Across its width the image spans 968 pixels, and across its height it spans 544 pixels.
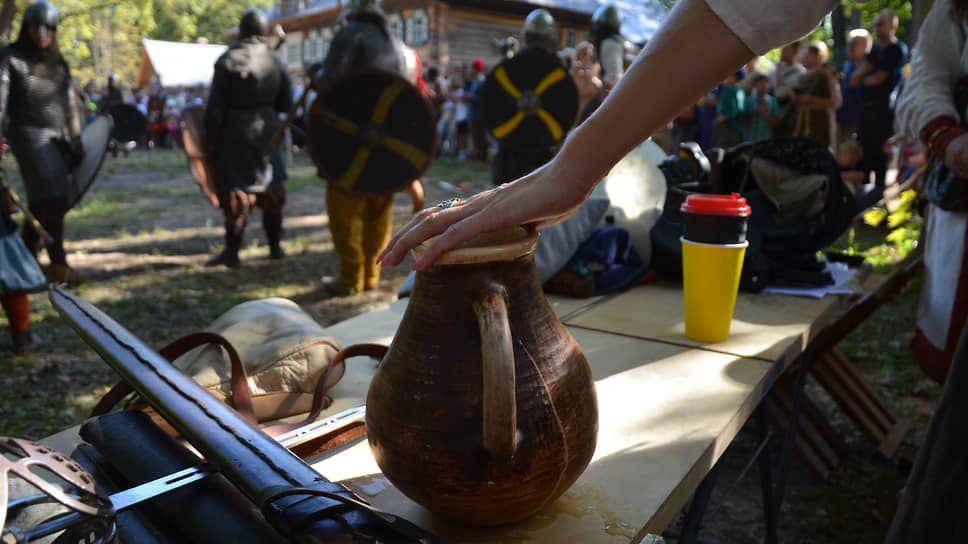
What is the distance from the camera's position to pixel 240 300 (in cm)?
462

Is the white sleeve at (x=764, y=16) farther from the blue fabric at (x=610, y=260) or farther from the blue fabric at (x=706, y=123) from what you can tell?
the blue fabric at (x=706, y=123)

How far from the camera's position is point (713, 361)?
1.53 m

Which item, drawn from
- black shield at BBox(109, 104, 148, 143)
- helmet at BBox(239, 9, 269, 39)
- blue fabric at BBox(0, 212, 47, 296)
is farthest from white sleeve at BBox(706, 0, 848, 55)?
black shield at BBox(109, 104, 148, 143)

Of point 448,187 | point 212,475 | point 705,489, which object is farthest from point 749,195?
point 448,187

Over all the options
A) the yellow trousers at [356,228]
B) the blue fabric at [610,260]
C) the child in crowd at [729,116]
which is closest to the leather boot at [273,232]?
the yellow trousers at [356,228]

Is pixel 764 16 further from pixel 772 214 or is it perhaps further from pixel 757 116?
pixel 757 116

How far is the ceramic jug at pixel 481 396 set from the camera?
0.78 m

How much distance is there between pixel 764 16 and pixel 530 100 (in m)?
4.75

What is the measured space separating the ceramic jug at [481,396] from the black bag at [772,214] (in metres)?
1.46

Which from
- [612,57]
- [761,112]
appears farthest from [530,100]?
[761,112]

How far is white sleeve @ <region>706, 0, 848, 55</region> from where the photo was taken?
2.63 ft

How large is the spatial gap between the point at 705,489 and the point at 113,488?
1.07 meters

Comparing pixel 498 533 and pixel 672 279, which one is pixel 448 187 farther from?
pixel 498 533

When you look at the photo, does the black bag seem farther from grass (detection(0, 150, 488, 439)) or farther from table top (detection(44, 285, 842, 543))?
grass (detection(0, 150, 488, 439))
